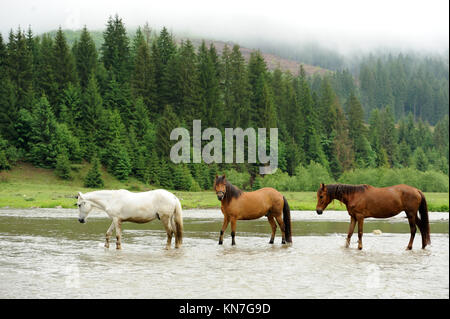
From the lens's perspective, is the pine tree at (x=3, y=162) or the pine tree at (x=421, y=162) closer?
the pine tree at (x=3, y=162)

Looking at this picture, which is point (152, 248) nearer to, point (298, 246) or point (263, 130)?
point (298, 246)

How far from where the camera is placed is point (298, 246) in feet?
53.9

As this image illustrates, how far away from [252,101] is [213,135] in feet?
50.6

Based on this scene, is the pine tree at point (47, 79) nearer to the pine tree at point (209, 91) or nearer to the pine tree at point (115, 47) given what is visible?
the pine tree at point (115, 47)

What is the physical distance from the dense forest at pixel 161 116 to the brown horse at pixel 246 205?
143 feet

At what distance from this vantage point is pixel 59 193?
151 ft

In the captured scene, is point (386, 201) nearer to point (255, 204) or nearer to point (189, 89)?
point (255, 204)

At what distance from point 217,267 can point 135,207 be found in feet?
14.5

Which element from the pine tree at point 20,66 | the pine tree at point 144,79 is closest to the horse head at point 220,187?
the pine tree at point 20,66

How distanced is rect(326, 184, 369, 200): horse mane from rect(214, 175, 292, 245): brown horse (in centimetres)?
164

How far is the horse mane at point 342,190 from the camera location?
1597 centimetres

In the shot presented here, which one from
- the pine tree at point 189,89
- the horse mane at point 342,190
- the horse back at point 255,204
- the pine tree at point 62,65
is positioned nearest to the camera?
the horse mane at point 342,190
